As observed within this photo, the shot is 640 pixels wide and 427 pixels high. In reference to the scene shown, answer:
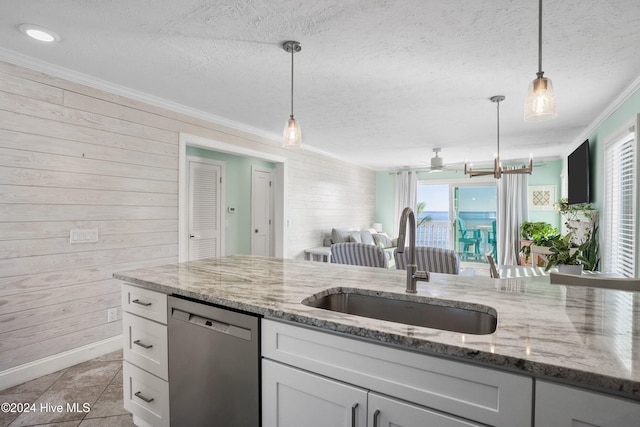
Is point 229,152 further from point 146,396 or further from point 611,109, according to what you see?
point 611,109

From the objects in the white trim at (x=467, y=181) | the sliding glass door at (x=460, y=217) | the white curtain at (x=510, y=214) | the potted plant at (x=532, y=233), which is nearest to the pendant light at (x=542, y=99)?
the potted plant at (x=532, y=233)

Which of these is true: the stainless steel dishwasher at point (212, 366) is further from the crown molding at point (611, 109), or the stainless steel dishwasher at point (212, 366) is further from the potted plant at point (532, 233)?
the potted plant at point (532, 233)

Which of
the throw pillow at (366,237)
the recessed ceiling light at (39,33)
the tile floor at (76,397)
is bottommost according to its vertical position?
the tile floor at (76,397)

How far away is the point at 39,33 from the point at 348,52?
6.81 ft

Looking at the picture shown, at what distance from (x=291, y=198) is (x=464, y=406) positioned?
4.59 m

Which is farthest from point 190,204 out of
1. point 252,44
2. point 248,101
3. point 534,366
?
point 534,366

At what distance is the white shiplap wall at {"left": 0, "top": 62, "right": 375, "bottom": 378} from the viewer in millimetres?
2420

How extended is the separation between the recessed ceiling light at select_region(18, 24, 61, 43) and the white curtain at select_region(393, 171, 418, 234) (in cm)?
701

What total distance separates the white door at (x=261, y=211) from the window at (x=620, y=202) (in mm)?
4810

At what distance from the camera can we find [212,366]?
144 cm

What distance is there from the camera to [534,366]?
79 centimetres

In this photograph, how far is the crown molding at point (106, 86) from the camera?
244cm

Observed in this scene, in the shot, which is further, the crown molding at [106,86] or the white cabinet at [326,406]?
the crown molding at [106,86]

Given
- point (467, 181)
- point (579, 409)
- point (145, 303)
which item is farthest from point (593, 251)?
point (145, 303)
